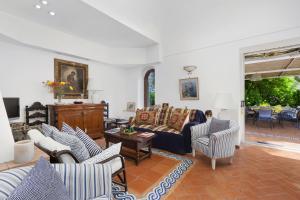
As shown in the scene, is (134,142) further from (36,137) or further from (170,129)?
(36,137)

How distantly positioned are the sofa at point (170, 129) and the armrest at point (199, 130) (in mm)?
108

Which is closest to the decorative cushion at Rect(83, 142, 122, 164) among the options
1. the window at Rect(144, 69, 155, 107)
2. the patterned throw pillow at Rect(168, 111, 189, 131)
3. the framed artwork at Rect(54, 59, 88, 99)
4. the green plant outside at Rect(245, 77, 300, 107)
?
the patterned throw pillow at Rect(168, 111, 189, 131)

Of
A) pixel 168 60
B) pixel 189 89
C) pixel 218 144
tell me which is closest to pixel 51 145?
pixel 218 144

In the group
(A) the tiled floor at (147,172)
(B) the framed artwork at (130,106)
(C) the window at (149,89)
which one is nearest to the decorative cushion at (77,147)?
(A) the tiled floor at (147,172)

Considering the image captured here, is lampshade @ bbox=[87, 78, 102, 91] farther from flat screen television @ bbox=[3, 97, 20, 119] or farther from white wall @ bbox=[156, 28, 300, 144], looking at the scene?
white wall @ bbox=[156, 28, 300, 144]

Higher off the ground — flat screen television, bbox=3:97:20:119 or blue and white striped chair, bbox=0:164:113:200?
flat screen television, bbox=3:97:20:119

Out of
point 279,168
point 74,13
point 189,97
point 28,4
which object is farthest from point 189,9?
point 279,168

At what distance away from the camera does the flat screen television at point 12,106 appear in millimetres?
3469

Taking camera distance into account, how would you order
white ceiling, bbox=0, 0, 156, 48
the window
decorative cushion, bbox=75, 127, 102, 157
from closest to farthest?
1. decorative cushion, bbox=75, 127, 102, 157
2. white ceiling, bbox=0, 0, 156, 48
3. the window

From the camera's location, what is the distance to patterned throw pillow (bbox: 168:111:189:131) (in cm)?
390

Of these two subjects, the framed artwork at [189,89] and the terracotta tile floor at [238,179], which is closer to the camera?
the terracotta tile floor at [238,179]

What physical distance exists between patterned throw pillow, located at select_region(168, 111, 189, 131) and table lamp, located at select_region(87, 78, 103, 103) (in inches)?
108

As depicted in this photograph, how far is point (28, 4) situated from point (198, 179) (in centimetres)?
466

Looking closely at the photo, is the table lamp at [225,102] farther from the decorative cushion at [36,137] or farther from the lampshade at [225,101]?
the decorative cushion at [36,137]
